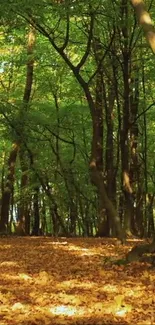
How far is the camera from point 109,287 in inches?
251

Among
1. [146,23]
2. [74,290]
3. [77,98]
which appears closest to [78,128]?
[77,98]

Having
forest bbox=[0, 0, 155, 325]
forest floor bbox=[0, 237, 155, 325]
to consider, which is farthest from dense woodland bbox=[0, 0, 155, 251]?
forest floor bbox=[0, 237, 155, 325]

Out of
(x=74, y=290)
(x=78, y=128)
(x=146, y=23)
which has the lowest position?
(x=74, y=290)

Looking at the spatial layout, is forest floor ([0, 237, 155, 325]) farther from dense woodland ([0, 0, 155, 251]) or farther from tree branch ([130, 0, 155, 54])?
tree branch ([130, 0, 155, 54])

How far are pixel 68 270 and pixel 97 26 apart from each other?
7922 millimetres

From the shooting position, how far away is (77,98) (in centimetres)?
1878

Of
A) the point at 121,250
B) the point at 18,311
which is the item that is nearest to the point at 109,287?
the point at 18,311

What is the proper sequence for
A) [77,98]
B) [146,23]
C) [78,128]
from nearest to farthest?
[146,23]
[77,98]
[78,128]

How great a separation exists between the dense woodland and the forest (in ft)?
0.14

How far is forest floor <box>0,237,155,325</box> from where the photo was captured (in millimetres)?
4892

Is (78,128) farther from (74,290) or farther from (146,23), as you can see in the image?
(74,290)

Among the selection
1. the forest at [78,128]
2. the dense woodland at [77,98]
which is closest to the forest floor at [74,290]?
the forest at [78,128]

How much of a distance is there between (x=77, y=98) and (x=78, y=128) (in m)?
1.32

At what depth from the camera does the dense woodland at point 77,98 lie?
11.0 meters
